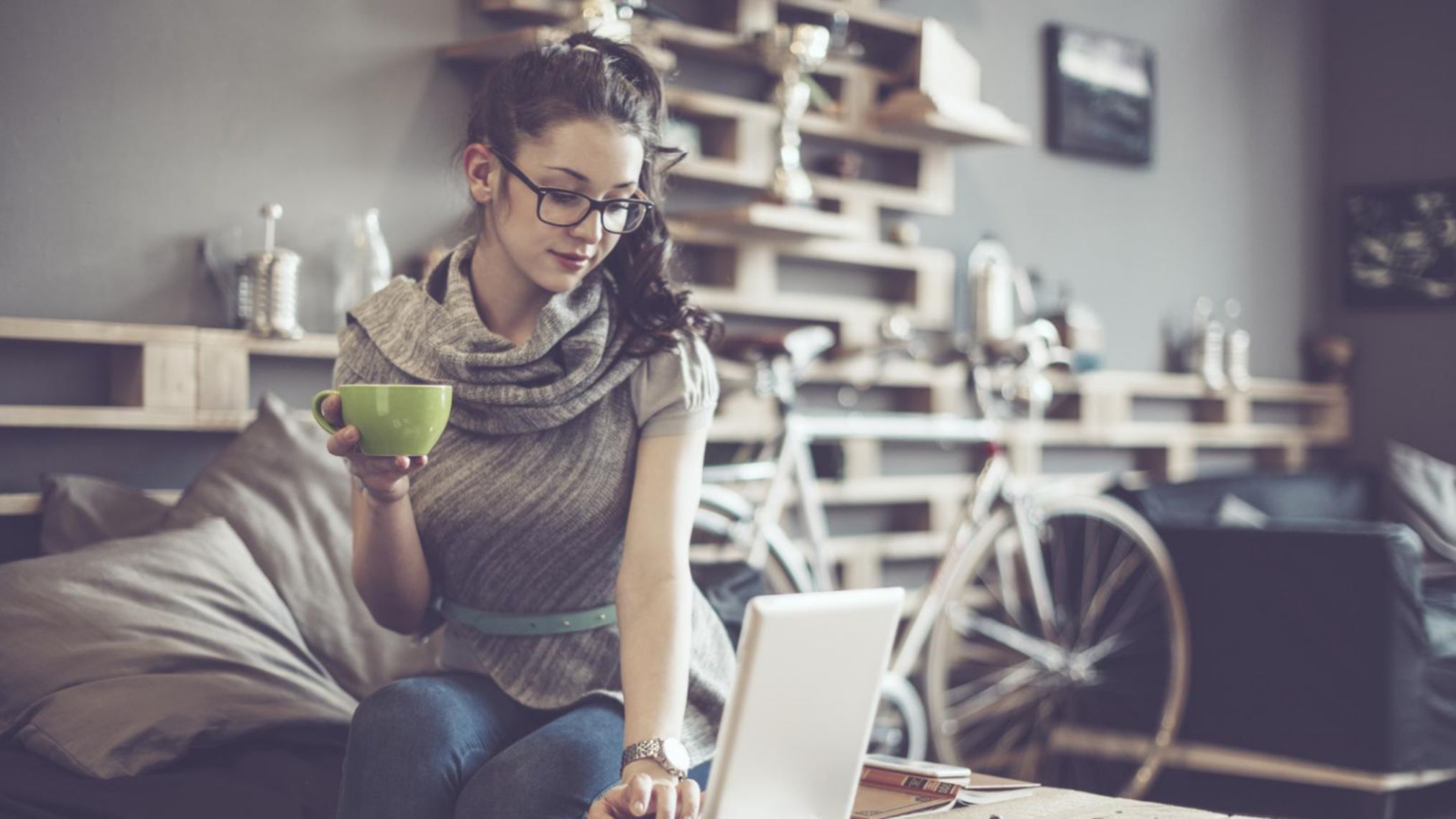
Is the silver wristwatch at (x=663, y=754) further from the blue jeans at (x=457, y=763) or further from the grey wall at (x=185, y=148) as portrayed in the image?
the grey wall at (x=185, y=148)

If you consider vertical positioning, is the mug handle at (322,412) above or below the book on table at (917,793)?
above

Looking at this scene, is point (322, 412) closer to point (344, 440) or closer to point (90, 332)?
point (344, 440)

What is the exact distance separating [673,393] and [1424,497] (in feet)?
10.4

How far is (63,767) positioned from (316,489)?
0.61m

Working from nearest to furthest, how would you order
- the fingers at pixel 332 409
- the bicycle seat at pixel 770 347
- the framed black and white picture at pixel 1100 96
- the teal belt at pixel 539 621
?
the fingers at pixel 332 409 → the teal belt at pixel 539 621 → the bicycle seat at pixel 770 347 → the framed black and white picture at pixel 1100 96

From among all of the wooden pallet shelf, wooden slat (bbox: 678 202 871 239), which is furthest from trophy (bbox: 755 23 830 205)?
the wooden pallet shelf

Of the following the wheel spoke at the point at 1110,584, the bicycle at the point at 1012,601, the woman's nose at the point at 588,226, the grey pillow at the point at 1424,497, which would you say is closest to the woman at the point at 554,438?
the woman's nose at the point at 588,226

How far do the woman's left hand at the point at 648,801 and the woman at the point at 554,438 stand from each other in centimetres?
17

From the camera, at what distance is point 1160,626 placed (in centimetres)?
344

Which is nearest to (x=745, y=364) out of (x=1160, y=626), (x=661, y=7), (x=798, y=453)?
(x=798, y=453)

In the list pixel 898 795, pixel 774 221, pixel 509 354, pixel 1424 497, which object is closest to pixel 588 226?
pixel 509 354

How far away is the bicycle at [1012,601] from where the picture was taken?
9.78ft

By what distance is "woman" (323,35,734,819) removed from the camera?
1.49 metres

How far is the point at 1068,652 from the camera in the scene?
11.2 feet
